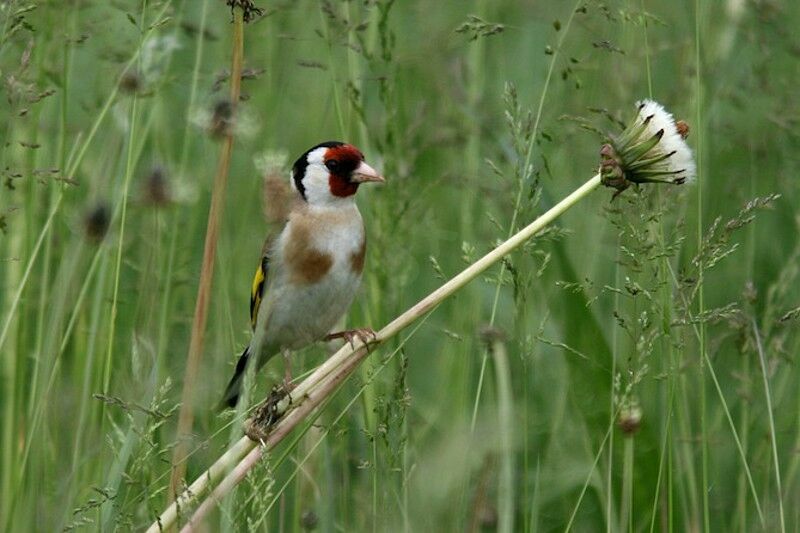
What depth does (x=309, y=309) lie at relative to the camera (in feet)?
11.0

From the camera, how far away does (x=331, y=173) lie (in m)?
3.46

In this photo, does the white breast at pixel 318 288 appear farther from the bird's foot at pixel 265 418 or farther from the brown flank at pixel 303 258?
the bird's foot at pixel 265 418

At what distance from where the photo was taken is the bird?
3330 millimetres

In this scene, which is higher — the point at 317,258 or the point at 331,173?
the point at 331,173

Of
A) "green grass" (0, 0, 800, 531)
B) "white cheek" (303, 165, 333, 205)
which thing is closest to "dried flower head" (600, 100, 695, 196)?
"green grass" (0, 0, 800, 531)

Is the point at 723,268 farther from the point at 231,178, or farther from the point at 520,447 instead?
the point at 231,178

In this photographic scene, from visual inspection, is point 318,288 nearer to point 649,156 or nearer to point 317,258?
point 317,258

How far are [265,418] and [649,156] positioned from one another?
672 mm

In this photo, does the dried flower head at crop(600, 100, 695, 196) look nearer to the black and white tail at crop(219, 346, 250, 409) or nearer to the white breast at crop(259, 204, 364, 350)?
the black and white tail at crop(219, 346, 250, 409)

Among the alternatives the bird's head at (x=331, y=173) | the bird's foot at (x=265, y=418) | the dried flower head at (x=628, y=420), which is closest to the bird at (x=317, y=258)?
the bird's head at (x=331, y=173)

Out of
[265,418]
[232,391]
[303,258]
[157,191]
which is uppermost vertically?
[157,191]

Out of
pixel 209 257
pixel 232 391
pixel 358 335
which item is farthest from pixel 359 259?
pixel 209 257

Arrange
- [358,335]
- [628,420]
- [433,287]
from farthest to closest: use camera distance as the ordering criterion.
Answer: [433,287] < [358,335] < [628,420]

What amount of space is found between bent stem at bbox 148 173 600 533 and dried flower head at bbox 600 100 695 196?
0.03 meters
